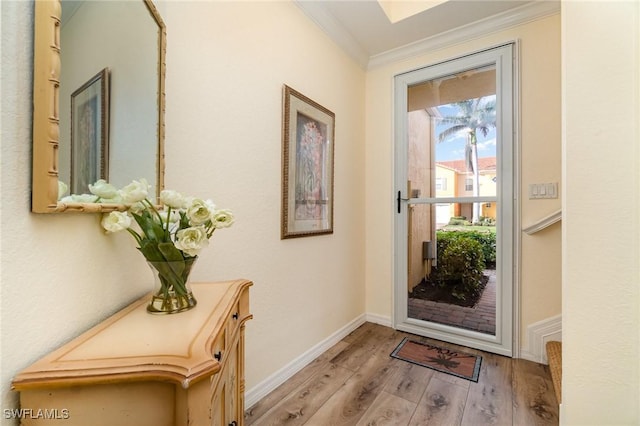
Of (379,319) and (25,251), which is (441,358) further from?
(25,251)

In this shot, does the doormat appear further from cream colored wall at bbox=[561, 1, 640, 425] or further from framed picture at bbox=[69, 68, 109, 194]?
framed picture at bbox=[69, 68, 109, 194]

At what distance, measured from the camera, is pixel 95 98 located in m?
0.73

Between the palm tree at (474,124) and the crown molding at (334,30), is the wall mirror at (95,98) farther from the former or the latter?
the palm tree at (474,124)

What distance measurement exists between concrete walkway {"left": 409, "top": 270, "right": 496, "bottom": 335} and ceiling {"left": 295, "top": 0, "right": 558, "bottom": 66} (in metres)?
Answer: 2.00

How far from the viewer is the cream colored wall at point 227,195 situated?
53 centimetres

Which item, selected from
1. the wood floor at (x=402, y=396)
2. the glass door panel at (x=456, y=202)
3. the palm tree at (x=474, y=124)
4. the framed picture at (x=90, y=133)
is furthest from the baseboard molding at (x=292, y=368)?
the palm tree at (x=474, y=124)

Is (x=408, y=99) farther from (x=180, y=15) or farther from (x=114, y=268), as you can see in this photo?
(x=114, y=268)

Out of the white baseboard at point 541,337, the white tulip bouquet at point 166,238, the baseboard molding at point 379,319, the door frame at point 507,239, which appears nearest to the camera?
the white tulip bouquet at point 166,238

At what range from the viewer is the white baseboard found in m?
1.92

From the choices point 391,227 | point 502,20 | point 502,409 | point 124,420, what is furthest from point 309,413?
point 502,20

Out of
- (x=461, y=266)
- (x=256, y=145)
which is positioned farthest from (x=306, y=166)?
(x=461, y=266)

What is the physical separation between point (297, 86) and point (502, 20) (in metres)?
1.69

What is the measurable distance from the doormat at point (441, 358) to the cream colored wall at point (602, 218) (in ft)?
2.92

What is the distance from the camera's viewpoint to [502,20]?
2096mm
